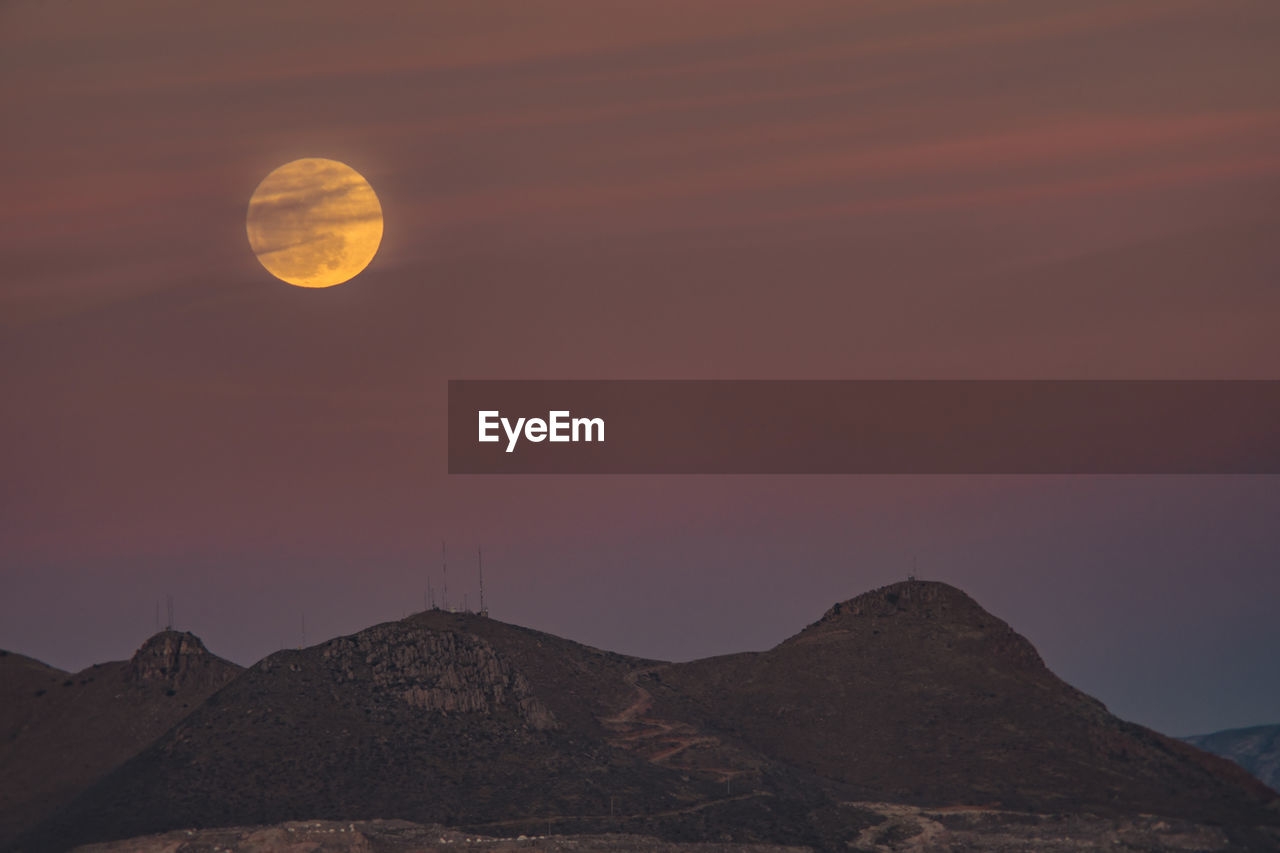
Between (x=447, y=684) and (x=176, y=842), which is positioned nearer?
(x=176, y=842)

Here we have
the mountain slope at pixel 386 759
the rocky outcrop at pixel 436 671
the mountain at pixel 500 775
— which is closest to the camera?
the mountain slope at pixel 386 759

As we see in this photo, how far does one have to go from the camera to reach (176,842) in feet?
489

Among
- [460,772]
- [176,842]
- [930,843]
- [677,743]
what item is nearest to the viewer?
[176,842]

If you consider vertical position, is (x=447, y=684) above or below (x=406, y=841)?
above

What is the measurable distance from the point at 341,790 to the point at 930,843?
187 feet

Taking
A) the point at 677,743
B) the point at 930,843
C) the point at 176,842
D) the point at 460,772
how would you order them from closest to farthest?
the point at 176,842 → the point at 930,843 → the point at 460,772 → the point at 677,743

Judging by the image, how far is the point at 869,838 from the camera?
163 metres

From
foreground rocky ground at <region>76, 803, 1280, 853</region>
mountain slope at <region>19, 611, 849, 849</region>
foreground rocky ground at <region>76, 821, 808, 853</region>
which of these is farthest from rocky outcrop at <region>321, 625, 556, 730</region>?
foreground rocky ground at <region>76, 803, 1280, 853</region>

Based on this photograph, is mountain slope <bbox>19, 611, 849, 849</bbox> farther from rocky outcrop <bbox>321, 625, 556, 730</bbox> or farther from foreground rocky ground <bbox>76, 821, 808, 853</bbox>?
foreground rocky ground <bbox>76, 821, 808, 853</bbox>

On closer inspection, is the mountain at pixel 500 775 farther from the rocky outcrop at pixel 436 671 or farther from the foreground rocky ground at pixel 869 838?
the foreground rocky ground at pixel 869 838

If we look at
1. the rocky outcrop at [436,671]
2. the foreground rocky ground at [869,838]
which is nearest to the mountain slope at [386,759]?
the rocky outcrop at [436,671]

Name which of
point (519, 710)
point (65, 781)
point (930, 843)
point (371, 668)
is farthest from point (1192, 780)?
point (65, 781)

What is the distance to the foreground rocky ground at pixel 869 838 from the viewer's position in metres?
147

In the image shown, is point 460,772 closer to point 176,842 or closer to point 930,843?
point 176,842
